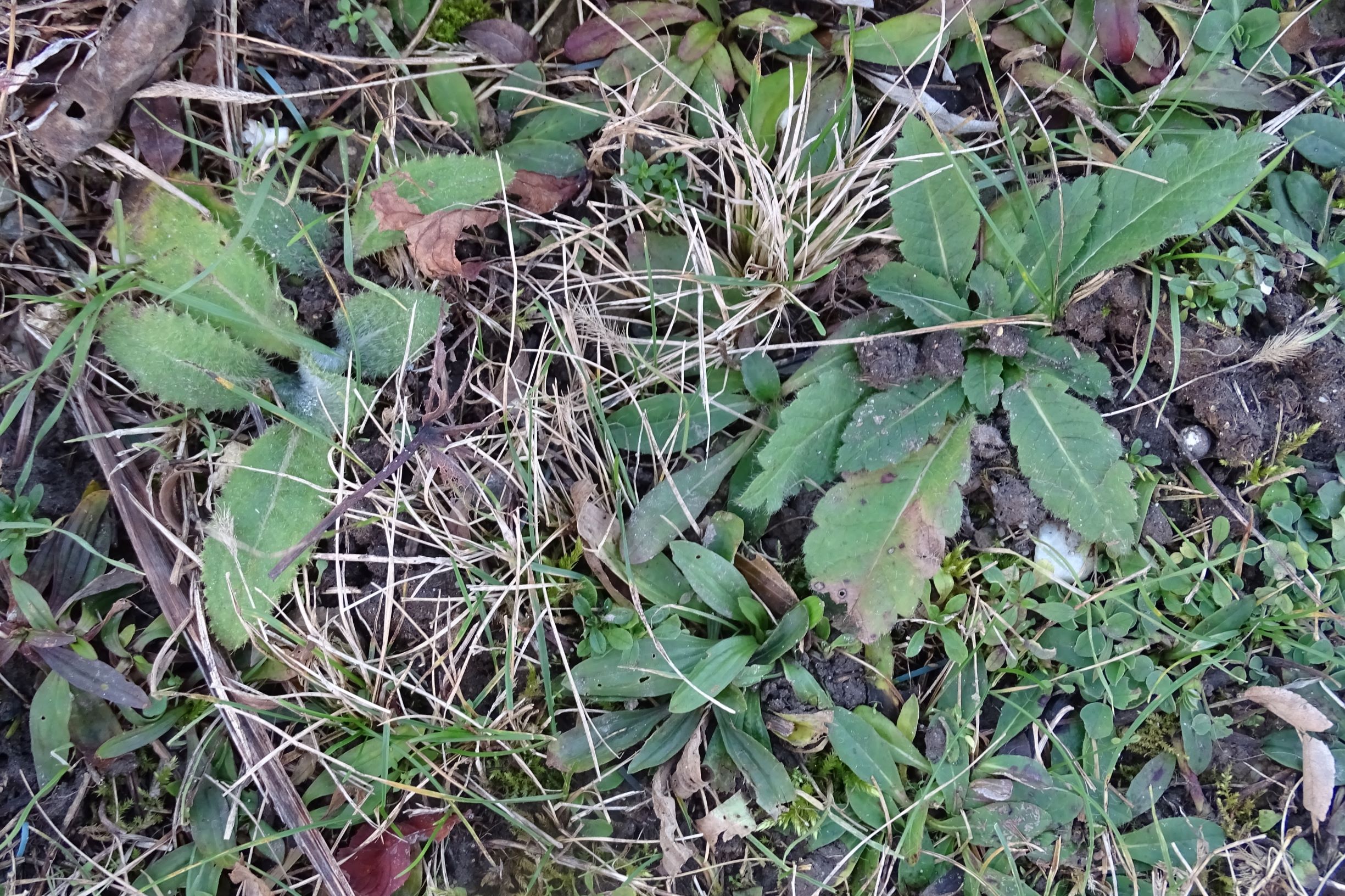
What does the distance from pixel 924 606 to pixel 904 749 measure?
0.34m

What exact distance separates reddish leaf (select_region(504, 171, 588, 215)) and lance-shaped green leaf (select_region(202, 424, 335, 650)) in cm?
75

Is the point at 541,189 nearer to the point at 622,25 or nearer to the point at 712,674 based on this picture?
the point at 622,25

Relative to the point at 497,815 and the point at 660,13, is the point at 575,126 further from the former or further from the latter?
the point at 497,815

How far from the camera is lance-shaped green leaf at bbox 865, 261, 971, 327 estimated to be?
1.93m

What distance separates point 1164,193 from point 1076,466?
2.14ft

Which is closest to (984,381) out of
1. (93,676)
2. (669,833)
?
(669,833)

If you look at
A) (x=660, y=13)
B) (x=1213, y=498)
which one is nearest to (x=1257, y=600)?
(x=1213, y=498)

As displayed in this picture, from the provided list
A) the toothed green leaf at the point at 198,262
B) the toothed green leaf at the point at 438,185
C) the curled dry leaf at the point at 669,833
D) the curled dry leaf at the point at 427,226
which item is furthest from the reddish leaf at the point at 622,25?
the curled dry leaf at the point at 669,833

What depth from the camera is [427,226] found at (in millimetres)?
1948

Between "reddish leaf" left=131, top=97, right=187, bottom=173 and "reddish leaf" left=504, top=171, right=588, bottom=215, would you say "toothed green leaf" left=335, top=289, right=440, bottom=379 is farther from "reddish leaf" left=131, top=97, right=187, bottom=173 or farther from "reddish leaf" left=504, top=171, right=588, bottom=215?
"reddish leaf" left=131, top=97, right=187, bottom=173

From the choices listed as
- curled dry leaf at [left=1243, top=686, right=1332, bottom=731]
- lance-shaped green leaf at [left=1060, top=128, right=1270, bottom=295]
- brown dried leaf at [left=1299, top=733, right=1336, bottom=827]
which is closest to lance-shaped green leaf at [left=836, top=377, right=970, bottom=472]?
lance-shaped green leaf at [left=1060, top=128, right=1270, bottom=295]

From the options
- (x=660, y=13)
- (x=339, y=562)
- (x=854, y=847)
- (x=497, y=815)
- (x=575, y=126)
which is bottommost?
(x=854, y=847)

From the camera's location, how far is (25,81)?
6.13ft

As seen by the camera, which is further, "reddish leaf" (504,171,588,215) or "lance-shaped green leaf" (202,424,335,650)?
"reddish leaf" (504,171,588,215)
